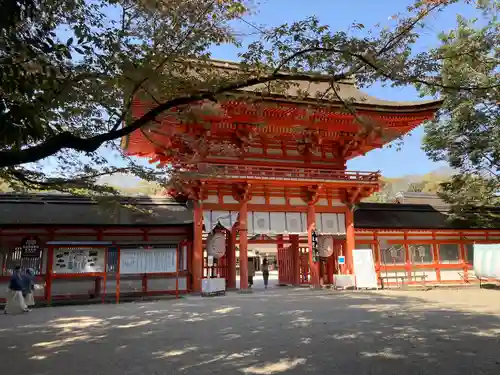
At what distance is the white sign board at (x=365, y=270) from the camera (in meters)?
16.0

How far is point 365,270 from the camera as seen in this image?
1616 cm

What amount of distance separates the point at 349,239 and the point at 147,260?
366 inches

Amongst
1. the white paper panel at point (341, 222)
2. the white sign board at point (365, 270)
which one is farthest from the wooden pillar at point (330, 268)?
the white sign board at point (365, 270)

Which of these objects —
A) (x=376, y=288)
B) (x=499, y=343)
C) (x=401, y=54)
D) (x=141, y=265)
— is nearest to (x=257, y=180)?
(x=141, y=265)

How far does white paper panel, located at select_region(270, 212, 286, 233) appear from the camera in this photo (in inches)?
663

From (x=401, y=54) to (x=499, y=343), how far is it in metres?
4.98

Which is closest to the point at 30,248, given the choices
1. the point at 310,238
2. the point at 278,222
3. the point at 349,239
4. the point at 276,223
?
the point at 276,223

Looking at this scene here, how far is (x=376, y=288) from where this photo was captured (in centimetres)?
1605

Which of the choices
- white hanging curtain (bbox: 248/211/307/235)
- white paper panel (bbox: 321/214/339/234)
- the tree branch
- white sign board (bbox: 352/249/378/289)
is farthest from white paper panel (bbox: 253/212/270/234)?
the tree branch

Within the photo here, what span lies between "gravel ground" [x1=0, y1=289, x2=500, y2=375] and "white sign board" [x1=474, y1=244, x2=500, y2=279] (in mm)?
6882

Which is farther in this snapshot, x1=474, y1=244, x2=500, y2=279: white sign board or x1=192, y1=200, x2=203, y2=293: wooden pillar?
x1=474, y1=244, x2=500, y2=279: white sign board

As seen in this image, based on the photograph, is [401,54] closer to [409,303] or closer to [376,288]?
[409,303]

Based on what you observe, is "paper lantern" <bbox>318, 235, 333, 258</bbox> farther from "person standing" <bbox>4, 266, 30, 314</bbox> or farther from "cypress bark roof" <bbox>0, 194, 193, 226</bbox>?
"person standing" <bbox>4, 266, 30, 314</bbox>

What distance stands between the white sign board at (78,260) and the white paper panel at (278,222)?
736 cm
